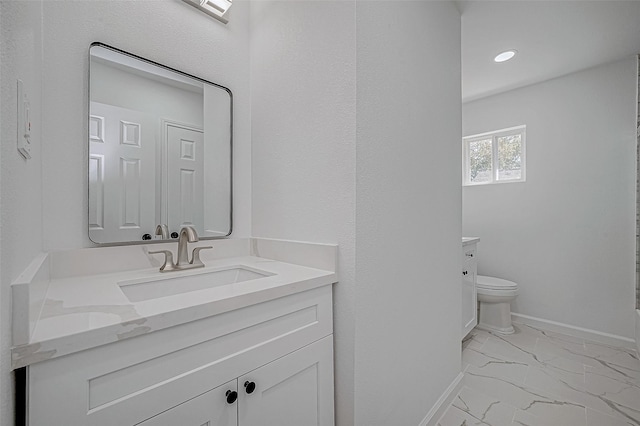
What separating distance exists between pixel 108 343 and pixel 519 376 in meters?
2.41

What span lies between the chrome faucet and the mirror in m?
0.14

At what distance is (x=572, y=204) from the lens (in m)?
2.62

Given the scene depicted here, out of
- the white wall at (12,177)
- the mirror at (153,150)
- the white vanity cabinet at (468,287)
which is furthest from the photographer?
the white vanity cabinet at (468,287)

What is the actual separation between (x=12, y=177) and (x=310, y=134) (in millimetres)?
920

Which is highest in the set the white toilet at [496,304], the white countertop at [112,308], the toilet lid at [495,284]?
the white countertop at [112,308]

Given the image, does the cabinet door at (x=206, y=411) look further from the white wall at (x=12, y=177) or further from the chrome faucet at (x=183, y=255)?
the chrome faucet at (x=183, y=255)

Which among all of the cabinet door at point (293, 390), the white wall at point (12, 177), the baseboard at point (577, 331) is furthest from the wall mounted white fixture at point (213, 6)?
the baseboard at point (577, 331)

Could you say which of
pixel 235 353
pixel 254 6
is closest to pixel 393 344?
pixel 235 353

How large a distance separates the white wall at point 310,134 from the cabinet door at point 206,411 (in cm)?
45

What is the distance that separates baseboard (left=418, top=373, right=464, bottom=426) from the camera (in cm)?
149

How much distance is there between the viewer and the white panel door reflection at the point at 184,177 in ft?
4.27

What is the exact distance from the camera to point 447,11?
5.54 ft

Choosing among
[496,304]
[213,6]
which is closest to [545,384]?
[496,304]

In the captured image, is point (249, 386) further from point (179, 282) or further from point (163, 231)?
point (163, 231)
